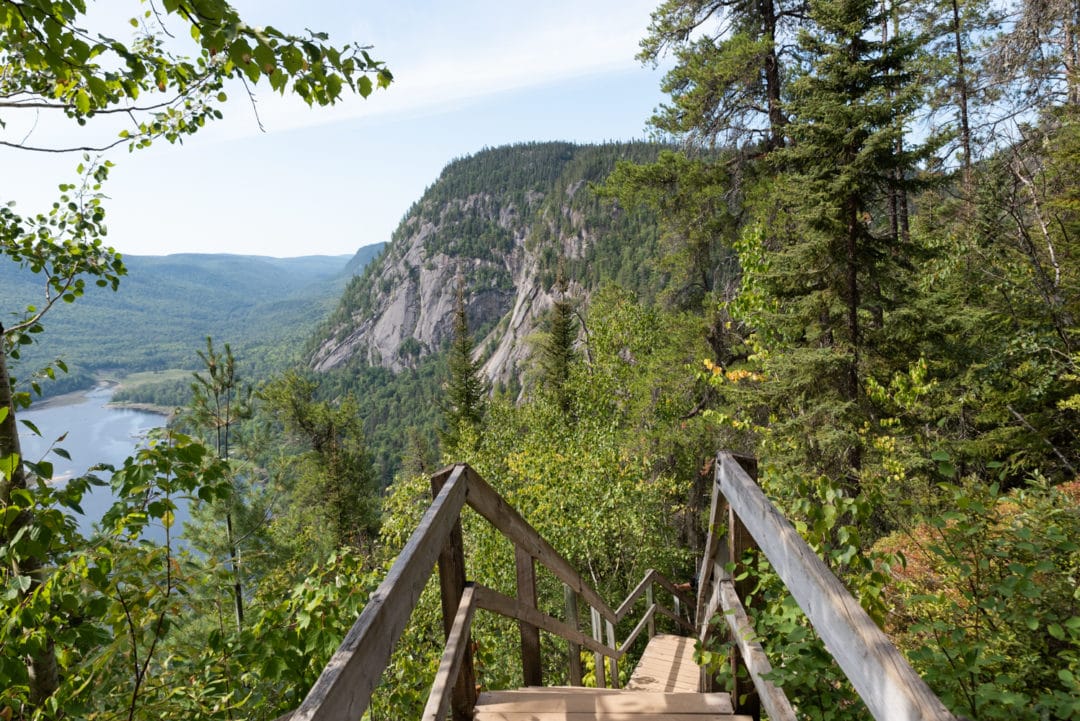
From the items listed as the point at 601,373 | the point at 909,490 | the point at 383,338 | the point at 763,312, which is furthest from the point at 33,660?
the point at 383,338

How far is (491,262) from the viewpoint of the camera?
16462cm

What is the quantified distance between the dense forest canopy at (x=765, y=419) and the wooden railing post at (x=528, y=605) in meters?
0.31

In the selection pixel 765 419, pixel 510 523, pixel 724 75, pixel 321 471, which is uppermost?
pixel 724 75

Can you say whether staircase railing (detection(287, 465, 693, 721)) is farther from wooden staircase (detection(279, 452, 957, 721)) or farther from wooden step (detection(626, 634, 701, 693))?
wooden step (detection(626, 634, 701, 693))

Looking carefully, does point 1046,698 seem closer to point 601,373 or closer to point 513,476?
point 513,476

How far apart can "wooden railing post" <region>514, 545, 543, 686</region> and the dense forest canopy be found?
0.31m

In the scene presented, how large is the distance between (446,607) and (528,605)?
831 millimetres

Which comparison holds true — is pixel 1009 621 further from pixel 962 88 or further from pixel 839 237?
pixel 962 88

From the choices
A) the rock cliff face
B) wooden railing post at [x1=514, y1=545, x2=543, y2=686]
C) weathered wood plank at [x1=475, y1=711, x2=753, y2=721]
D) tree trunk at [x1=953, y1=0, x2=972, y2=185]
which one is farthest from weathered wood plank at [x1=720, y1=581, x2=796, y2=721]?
the rock cliff face

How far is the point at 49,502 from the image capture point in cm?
232

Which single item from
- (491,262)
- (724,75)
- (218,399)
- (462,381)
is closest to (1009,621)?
(724,75)

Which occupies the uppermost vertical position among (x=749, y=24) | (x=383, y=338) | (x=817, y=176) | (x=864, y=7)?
(x=749, y=24)

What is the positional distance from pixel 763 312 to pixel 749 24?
19.5 feet

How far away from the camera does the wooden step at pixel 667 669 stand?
244 inches
